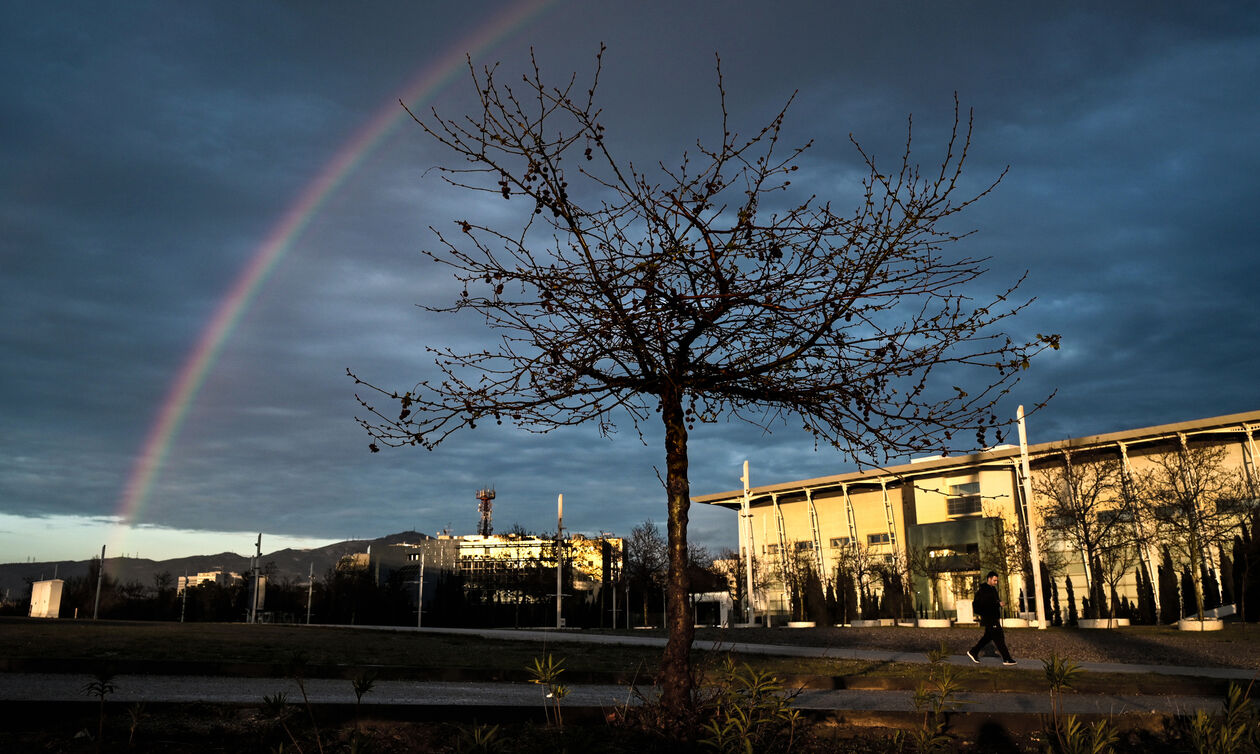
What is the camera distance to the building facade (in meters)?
37.6

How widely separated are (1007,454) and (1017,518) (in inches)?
220

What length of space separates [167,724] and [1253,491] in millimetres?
44468

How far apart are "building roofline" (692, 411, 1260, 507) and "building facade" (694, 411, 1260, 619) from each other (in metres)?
0.10

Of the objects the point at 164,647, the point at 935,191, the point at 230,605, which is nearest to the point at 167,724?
the point at 935,191

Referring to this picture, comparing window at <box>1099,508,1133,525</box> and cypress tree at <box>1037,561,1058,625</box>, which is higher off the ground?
window at <box>1099,508,1133,525</box>

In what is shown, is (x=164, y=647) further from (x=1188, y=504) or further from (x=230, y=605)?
(x=230, y=605)

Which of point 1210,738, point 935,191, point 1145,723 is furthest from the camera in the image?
point 1145,723

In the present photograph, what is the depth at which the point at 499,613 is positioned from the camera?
6631 centimetres

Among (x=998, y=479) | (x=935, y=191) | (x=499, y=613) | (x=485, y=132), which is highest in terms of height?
(x=998, y=479)

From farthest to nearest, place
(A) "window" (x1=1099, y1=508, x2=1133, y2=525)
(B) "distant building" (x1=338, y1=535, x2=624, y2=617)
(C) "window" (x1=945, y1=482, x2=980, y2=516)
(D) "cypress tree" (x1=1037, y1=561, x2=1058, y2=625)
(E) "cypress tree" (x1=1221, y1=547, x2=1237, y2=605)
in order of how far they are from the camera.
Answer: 1. (B) "distant building" (x1=338, y1=535, x2=624, y2=617)
2. (C) "window" (x1=945, y1=482, x2=980, y2=516)
3. (D) "cypress tree" (x1=1037, y1=561, x2=1058, y2=625)
4. (E) "cypress tree" (x1=1221, y1=547, x2=1237, y2=605)
5. (A) "window" (x1=1099, y1=508, x2=1133, y2=525)

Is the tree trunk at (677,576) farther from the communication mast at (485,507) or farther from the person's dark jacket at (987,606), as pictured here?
the communication mast at (485,507)

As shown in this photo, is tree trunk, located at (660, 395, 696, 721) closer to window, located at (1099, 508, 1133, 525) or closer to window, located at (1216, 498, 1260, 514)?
window, located at (1099, 508, 1133, 525)

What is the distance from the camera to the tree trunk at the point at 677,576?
5715 mm

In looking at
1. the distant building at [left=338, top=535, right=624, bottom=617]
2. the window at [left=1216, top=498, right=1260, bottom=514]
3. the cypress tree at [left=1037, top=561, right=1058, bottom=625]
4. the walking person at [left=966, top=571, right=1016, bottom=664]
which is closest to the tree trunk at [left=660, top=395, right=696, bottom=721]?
the walking person at [left=966, top=571, right=1016, bottom=664]
